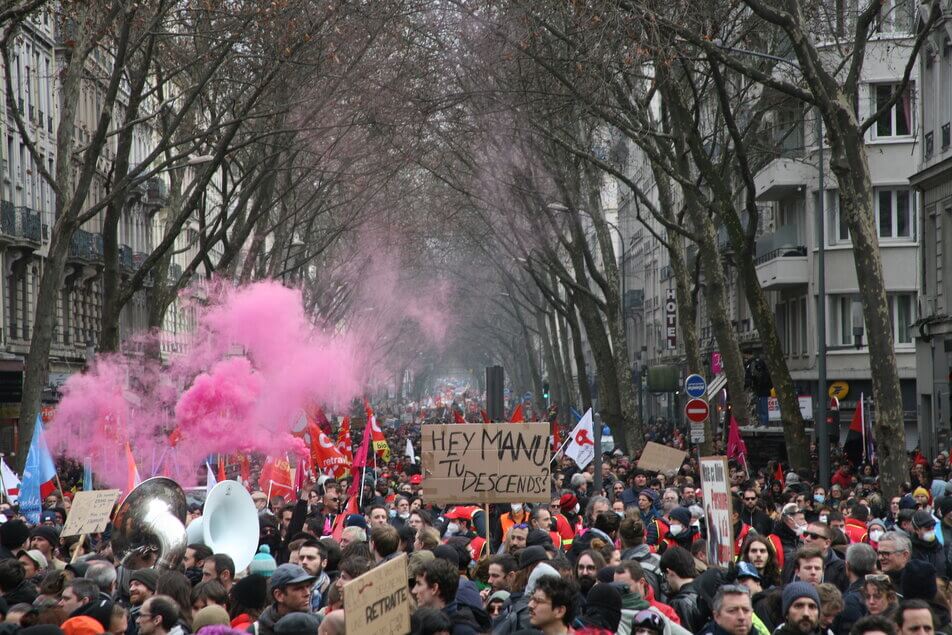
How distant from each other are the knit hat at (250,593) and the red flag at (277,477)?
1098 cm

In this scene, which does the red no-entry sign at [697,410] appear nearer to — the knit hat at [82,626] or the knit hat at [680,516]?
the knit hat at [680,516]

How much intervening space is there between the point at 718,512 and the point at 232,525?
12.2 ft

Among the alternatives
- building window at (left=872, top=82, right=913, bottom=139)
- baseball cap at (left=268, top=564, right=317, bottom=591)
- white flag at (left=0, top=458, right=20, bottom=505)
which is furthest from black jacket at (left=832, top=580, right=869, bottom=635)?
building window at (left=872, top=82, right=913, bottom=139)

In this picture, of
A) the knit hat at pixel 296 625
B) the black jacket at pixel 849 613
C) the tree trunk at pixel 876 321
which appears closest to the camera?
the knit hat at pixel 296 625

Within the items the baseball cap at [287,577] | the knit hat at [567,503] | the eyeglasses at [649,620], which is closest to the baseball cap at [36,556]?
the baseball cap at [287,577]

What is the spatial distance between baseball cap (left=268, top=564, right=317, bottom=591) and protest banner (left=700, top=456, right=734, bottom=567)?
11.8 ft

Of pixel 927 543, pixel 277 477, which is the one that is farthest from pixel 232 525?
pixel 277 477

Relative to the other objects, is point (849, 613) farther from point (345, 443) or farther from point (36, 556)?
point (345, 443)

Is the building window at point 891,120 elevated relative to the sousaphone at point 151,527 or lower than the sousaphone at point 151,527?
elevated

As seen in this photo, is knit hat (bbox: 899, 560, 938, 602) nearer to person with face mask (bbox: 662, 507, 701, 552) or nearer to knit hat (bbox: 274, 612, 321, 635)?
knit hat (bbox: 274, 612, 321, 635)

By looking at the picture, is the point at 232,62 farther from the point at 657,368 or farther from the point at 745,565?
the point at 657,368

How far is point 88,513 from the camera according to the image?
1388cm

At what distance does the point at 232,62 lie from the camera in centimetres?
2648

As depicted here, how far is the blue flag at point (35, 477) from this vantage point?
16.8 m
